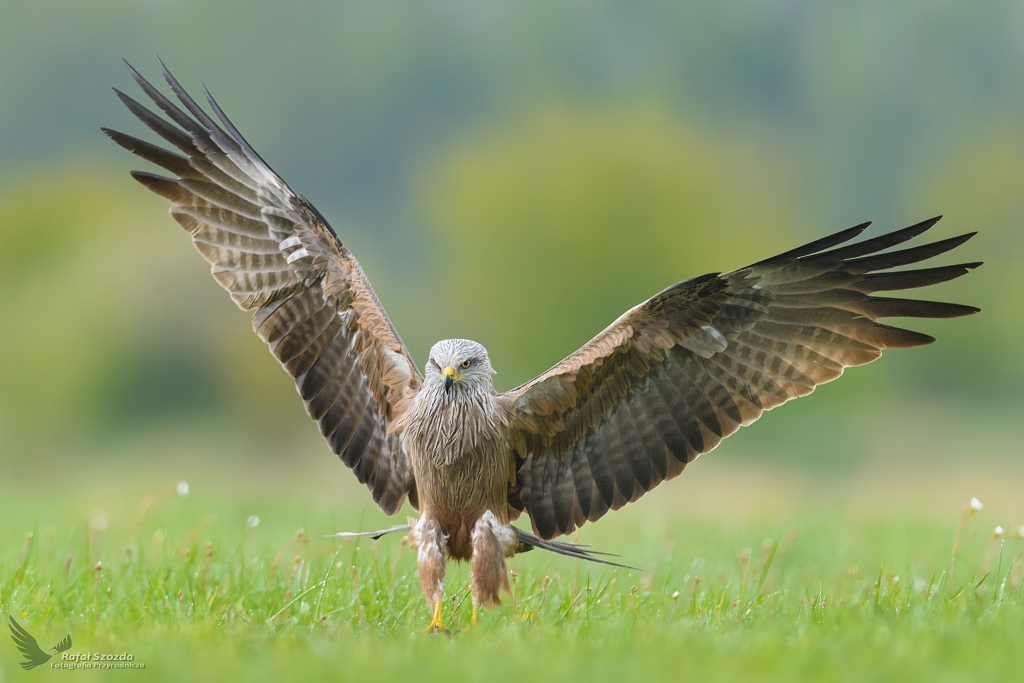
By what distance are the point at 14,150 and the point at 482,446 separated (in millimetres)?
103261

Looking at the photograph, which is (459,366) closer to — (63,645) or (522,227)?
(63,645)

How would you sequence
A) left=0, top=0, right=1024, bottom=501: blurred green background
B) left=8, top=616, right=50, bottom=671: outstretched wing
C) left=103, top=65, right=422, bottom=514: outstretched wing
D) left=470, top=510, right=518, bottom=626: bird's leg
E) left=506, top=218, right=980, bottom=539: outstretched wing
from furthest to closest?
left=0, top=0, right=1024, bottom=501: blurred green background, left=103, top=65, right=422, bottom=514: outstretched wing, left=506, top=218, right=980, bottom=539: outstretched wing, left=470, top=510, right=518, bottom=626: bird's leg, left=8, top=616, right=50, bottom=671: outstretched wing

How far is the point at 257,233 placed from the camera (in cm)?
685

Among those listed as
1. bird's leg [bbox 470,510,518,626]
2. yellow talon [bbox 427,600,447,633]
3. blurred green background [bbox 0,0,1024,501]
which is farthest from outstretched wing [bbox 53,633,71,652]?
blurred green background [bbox 0,0,1024,501]

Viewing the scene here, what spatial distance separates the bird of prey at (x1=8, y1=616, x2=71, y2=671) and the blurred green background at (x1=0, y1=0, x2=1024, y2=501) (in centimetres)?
1477

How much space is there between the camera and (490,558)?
19.4 feet

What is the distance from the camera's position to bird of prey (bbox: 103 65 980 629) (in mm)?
5934

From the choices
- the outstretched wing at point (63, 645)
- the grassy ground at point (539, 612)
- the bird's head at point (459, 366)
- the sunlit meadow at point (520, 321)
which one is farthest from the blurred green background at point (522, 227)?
the outstretched wing at point (63, 645)

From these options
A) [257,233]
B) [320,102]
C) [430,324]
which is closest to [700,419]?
[257,233]

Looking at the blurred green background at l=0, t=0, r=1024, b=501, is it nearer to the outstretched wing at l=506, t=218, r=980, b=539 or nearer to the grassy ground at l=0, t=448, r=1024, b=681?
the grassy ground at l=0, t=448, r=1024, b=681

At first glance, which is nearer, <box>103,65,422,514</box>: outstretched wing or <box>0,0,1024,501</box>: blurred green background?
<box>103,65,422,514</box>: outstretched wing

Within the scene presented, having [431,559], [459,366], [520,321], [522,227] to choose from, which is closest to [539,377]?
[459,366]

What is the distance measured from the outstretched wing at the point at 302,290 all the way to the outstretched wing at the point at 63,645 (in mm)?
2434

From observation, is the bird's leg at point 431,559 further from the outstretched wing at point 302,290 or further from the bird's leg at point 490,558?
the outstretched wing at point 302,290
